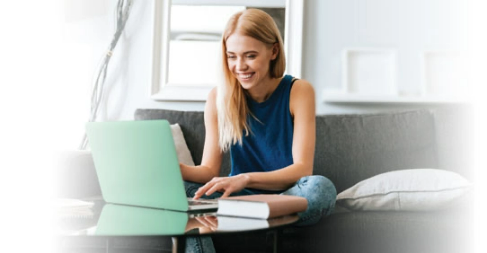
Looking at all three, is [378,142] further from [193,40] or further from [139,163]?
[139,163]

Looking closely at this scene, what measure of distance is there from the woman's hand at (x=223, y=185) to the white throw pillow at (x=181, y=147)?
2.79 ft

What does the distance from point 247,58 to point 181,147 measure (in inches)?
25.9

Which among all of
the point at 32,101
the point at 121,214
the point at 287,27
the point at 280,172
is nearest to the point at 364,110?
the point at 287,27

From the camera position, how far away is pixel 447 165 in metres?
2.25

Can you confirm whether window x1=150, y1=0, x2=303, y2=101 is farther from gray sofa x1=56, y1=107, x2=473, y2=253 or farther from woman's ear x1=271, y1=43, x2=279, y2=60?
woman's ear x1=271, y1=43, x2=279, y2=60

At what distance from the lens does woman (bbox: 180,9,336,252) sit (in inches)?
63.8

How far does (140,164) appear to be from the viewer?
1.17 m

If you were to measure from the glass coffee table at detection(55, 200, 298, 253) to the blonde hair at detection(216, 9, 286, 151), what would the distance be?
1.73 feet

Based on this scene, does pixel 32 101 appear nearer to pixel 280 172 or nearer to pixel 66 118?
pixel 66 118

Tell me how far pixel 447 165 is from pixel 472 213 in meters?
0.52

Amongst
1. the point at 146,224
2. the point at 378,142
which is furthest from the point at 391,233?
the point at 146,224

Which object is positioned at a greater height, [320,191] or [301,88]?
[301,88]

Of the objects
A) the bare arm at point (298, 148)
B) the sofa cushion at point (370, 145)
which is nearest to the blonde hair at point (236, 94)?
the bare arm at point (298, 148)

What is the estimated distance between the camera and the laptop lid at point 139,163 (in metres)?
1.10
